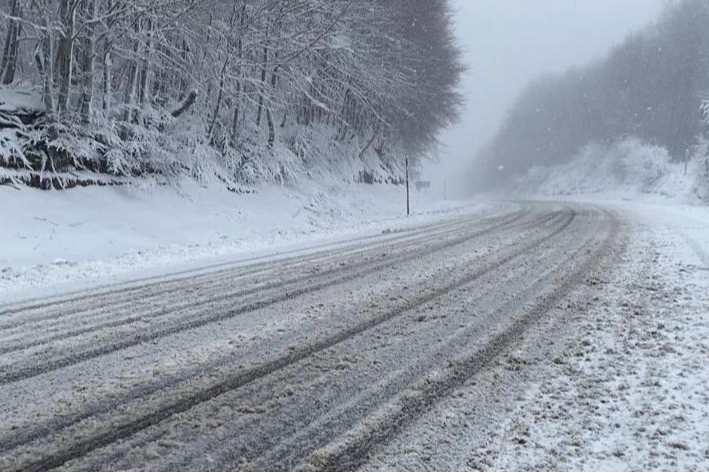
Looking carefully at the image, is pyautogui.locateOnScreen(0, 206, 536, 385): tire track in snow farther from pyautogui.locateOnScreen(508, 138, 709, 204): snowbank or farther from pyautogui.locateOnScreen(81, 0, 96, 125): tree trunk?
pyautogui.locateOnScreen(508, 138, 709, 204): snowbank

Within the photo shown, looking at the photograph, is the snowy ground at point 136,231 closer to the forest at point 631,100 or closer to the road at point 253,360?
the road at point 253,360

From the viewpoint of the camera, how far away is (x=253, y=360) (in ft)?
11.6

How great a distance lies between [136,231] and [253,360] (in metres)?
9.34

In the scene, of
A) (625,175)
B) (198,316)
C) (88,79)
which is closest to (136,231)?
(88,79)

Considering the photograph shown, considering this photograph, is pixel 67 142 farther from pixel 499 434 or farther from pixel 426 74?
pixel 426 74

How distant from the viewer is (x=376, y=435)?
248cm

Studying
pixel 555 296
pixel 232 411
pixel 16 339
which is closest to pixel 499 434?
pixel 232 411

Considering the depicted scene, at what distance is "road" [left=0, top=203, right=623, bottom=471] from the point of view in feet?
7.89

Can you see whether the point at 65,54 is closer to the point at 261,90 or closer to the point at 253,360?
the point at 261,90

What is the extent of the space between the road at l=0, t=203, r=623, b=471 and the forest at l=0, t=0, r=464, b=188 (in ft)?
25.3

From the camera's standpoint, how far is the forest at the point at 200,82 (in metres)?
12.1

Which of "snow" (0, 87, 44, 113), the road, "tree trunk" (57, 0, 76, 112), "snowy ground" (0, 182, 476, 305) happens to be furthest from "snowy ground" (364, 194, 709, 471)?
"snow" (0, 87, 44, 113)

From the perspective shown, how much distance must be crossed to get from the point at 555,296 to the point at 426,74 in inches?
892

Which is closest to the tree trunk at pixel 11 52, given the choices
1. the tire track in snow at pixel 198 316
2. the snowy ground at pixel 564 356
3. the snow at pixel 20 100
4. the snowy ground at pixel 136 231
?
the snow at pixel 20 100
